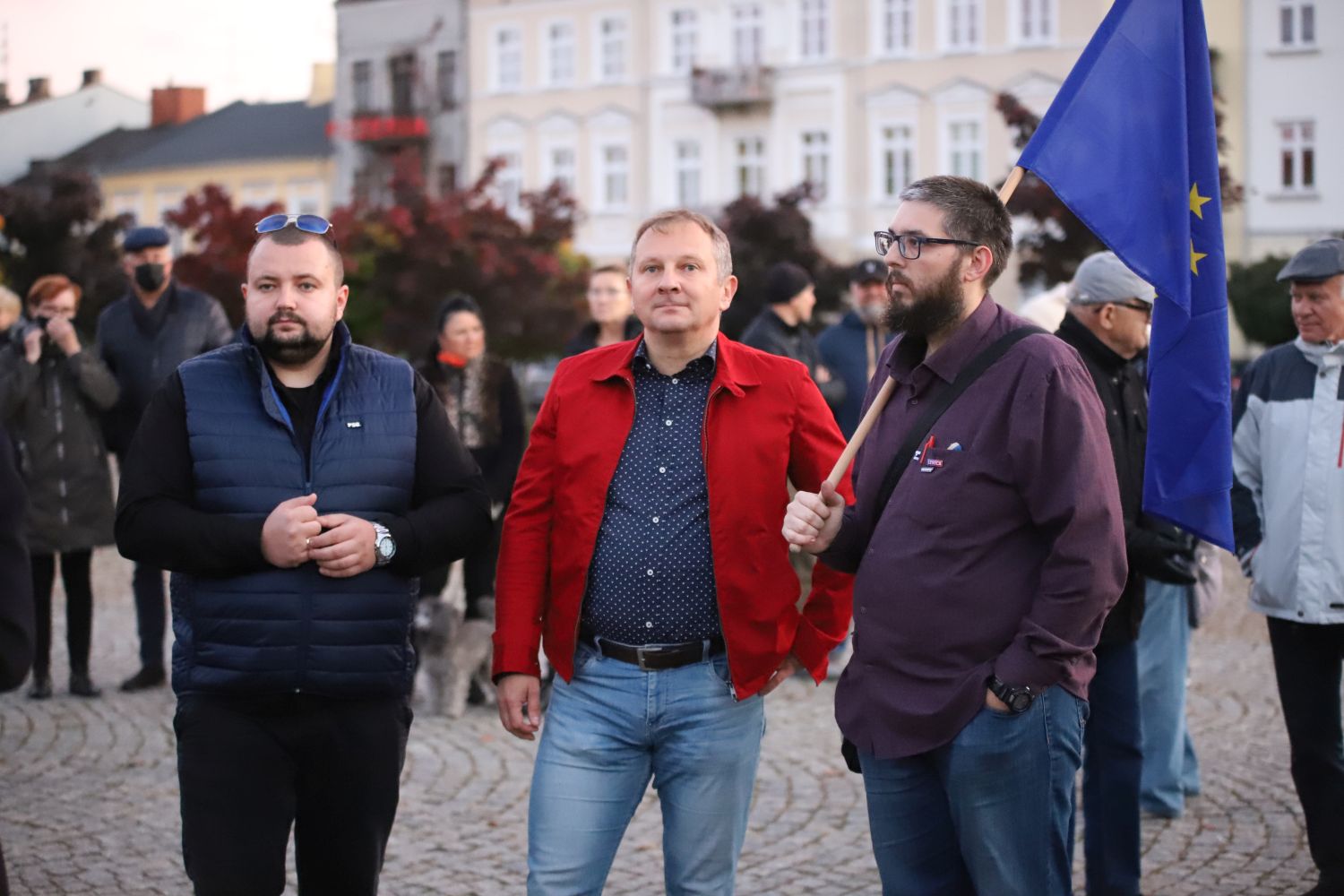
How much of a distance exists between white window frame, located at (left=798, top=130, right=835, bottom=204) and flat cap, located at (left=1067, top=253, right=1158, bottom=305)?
1570 inches

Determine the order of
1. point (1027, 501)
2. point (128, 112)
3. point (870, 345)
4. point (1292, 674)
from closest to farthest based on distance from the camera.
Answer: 1. point (1027, 501)
2. point (1292, 674)
3. point (870, 345)
4. point (128, 112)

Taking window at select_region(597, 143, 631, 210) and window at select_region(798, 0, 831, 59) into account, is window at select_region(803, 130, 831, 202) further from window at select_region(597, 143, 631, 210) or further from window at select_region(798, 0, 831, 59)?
window at select_region(597, 143, 631, 210)

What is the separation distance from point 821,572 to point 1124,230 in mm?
1200

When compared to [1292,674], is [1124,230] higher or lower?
higher

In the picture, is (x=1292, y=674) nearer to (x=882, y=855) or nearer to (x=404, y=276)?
(x=882, y=855)

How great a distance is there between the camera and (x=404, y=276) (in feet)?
90.4

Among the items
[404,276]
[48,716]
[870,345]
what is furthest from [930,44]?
[48,716]

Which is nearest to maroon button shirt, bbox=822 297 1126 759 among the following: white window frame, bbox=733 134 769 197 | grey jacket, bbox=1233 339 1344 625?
grey jacket, bbox=1233 339 1344 625

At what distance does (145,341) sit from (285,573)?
5.82m

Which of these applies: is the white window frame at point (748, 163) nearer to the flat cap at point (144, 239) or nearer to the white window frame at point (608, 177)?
the white window frame at point (608, 177)

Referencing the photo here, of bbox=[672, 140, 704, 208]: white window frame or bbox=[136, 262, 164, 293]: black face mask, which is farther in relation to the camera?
bbox=[672, 140, 704, 208]: white window frame

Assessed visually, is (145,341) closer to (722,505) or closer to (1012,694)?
(722,505)

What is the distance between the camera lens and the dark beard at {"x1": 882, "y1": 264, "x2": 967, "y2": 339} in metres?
3.74

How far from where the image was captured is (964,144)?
142 feet
